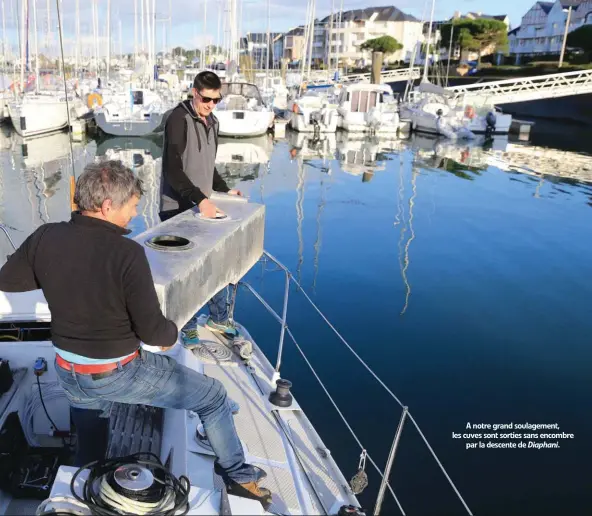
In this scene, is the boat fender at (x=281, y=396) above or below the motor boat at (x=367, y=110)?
below

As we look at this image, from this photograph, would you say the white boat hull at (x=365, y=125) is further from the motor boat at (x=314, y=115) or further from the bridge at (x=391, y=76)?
the bridge at (x=391, y=76)

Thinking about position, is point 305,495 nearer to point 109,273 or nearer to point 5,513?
point 5,513

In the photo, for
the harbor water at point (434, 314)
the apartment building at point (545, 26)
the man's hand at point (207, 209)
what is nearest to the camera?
the man's hand at point (207, 209)

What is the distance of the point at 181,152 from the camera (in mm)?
4219

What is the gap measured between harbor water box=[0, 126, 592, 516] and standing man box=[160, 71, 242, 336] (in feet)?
9.96

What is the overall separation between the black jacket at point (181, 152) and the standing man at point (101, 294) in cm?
162

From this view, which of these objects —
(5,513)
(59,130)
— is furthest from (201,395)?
(59,130)

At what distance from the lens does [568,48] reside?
5747 centimetres

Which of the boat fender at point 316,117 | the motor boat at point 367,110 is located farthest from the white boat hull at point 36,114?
the motor boat at point 367,110

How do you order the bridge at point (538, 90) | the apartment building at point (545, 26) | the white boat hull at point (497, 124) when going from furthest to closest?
the apartment building at point (545, 26) → the bridge at point (538, 90) → the white boat hull at point (497, 124)

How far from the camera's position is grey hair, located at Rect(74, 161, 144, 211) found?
2258 mm

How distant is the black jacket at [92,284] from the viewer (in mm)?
2203

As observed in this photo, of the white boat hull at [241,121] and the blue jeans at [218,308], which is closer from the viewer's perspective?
the blue jeans at [218,308]

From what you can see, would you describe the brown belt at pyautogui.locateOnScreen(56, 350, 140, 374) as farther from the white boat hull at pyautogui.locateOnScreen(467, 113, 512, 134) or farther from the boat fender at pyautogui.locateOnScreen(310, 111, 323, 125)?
the white boat hull at pyautogui.locateOnScreen(467, 113, 512, 134)
